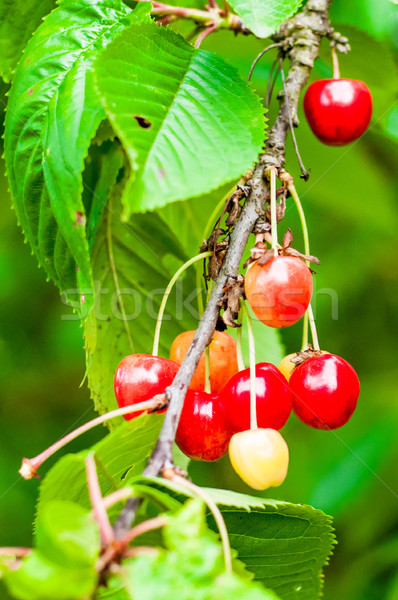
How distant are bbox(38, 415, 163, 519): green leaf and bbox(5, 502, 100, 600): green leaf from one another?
172mm

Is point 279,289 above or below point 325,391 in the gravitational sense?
above

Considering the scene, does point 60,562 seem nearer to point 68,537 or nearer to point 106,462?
point 68,537

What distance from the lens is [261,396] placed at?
2.86ft

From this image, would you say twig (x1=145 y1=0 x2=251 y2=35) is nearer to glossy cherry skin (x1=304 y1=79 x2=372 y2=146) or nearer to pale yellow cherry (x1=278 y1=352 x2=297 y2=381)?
glossy cherry skin (x1=304 y1=79 x2=372 y2=146)

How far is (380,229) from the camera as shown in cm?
181

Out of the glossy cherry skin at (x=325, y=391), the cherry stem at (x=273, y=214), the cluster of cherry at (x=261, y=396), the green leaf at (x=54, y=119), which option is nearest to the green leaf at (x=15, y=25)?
the green leaf at (x=54, y=119)

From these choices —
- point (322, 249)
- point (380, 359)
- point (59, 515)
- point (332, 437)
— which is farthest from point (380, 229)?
point (59, 515)

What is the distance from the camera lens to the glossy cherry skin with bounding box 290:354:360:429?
3.06 ft

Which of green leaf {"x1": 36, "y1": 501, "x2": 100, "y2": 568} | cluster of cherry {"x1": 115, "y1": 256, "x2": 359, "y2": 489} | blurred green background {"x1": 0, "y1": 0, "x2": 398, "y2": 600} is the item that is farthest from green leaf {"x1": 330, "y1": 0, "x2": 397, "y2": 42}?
green leaf {"x1": 36, "y1": 501, "x2": 100, "y2": 568}

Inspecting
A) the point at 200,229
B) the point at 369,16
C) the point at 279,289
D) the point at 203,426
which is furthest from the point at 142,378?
the point at 369,16

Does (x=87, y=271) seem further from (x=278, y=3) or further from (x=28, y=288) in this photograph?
(x=28, y=288)

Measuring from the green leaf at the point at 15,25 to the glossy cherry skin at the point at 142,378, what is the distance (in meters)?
0.61

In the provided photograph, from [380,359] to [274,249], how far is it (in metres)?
1.09

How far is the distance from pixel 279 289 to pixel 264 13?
43 centimetres
